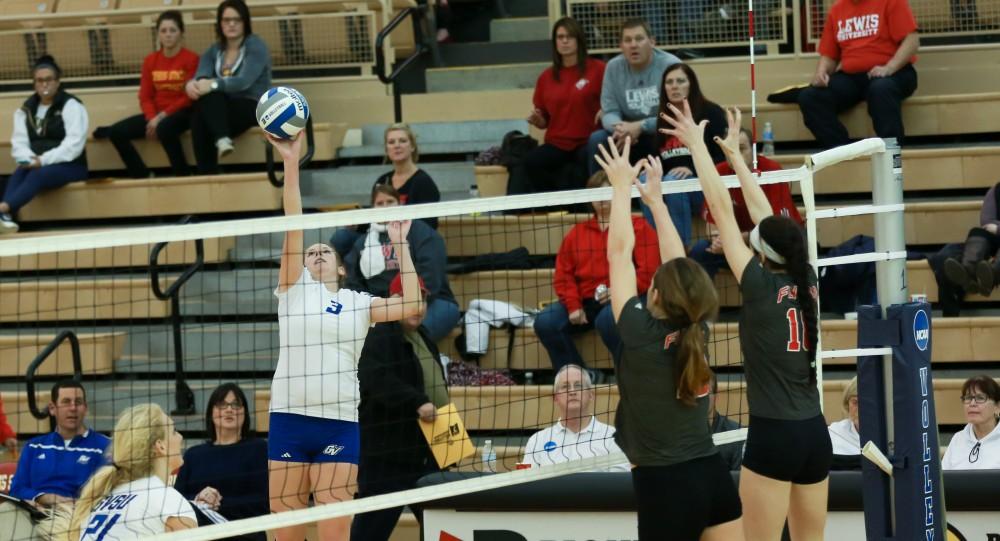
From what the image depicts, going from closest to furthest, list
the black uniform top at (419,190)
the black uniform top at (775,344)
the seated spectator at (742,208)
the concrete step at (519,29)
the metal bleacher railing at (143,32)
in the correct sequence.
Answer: the black uniform top at (775,344) < the seated spectator at (742,208) < the black uniform top at (419,190) < the metal bleacher railing at (143,32) < the concrete step at (519,29)

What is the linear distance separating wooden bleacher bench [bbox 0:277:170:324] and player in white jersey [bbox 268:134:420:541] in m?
4.16

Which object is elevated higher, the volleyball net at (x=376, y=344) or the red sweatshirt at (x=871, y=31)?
the red sweatshirt at (x=871, y=31)

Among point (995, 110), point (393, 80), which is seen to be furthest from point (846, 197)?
point (393, 80)

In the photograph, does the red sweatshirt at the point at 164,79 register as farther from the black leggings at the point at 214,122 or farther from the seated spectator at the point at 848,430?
the seated spectator at the point at 848,430

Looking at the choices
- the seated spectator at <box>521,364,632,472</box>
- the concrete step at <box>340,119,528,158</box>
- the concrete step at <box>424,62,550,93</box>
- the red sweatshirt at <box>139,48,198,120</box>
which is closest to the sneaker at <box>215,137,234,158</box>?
the red sweatshirt at <box>139,48,198,120</box>

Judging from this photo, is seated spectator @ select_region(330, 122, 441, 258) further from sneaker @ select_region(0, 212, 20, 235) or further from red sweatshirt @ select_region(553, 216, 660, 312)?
sneaker @ select_region(0, 212, 20, 235)

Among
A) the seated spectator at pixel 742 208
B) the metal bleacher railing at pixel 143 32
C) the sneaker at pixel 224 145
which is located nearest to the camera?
the seated spectator at pixel 742 208

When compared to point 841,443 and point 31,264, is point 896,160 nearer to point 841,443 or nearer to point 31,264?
point 841,443

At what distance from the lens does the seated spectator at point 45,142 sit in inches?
438

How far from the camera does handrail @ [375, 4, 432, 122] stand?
443 inches

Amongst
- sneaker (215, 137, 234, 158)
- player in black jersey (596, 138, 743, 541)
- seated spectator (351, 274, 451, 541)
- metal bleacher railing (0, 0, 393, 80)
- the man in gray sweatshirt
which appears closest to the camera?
player in black jersey (596, 138, 743, 541)

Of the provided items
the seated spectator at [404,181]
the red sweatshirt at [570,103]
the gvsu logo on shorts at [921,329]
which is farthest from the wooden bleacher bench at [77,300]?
the gvsu logo on shorts at [921,329]

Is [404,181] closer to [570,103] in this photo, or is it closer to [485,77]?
[570,103]

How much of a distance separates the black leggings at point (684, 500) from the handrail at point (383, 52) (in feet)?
21.8
